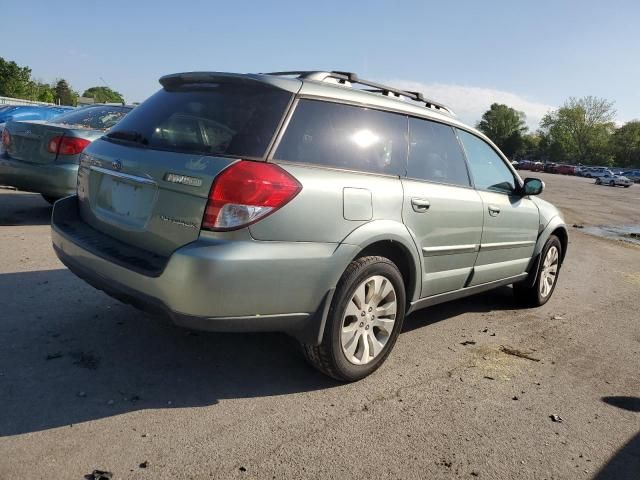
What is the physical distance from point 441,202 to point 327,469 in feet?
6.89

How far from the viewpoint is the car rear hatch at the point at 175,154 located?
281 cm

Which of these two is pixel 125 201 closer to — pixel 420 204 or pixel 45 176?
pixel 420 204

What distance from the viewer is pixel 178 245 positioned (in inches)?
110

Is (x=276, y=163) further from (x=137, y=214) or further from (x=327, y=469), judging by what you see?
(x=327, y=469)

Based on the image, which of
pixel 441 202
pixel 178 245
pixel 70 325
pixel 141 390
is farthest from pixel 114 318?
pixel 441 202

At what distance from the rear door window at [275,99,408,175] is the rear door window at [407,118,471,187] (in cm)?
11

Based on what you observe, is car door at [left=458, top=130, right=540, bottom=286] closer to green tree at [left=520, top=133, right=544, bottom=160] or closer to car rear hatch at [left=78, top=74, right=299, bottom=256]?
car rear hatch at [left=78, top=74, right=299, bottom=256]

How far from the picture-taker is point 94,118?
7.41 meters

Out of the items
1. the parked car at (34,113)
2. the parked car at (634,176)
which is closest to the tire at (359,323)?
the parked car at (34,113)

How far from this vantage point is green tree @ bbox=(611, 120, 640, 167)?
101 meters

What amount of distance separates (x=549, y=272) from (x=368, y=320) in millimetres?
3200

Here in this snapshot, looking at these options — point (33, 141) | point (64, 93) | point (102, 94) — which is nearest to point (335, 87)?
point (33, 141)

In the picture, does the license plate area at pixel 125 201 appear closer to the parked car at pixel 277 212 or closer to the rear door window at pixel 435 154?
the parked car at pixel 277 212

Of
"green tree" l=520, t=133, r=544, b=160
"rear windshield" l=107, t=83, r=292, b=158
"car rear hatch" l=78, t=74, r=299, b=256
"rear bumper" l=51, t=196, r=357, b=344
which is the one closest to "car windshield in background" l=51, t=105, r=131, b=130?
"car rear hatch" l=78, t=74, r=299, b=256
